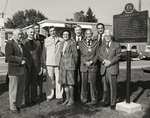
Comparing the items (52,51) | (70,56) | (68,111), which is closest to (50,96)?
(52,51)

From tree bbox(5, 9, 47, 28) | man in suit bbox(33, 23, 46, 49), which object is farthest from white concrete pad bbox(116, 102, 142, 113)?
tree bbox(5, 9, 47, 28)

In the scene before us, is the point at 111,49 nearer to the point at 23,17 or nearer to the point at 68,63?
the point at 68,63

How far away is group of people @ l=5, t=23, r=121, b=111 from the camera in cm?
702

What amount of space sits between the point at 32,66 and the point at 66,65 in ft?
2.98

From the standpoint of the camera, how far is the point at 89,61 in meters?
7.54

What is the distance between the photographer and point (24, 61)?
22.8 ft

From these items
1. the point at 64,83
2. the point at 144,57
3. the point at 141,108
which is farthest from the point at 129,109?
the point at 144,57

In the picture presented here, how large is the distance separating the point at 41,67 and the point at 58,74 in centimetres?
55

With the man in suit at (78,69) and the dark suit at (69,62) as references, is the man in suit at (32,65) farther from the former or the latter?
the man in suit at (78,69)

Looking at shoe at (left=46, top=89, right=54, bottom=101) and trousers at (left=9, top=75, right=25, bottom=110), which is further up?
trousers at (left=9, top=75, right=25, bottom=110)

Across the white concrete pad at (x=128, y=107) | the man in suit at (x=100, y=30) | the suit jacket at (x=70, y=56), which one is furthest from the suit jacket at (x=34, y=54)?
the white concrete pad at (x=128, y=107)

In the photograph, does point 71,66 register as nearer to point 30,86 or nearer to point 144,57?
point 30,86

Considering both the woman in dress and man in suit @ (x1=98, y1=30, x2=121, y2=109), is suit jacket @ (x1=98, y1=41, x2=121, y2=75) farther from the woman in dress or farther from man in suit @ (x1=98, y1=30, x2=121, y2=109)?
the woman in dress

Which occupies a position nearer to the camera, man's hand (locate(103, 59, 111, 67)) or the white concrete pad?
the white concrete pad
